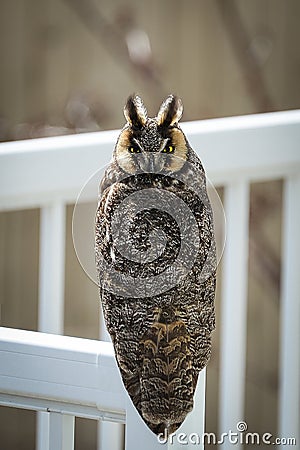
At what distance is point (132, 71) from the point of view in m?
1.93

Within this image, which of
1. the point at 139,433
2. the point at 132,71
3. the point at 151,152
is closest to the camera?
the point at 151,152

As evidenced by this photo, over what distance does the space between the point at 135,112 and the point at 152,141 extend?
17 millimetres
